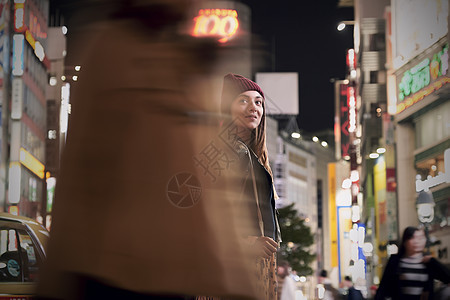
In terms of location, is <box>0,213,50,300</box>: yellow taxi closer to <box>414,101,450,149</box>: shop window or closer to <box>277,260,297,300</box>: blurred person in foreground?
<box>277,260,297,300</box>: blurred person in foreground

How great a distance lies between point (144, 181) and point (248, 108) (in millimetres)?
1170

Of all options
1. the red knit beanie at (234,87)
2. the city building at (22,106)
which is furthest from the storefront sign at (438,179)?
the red knit beanie at (234,87)

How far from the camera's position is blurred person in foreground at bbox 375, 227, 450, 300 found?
5.14 m

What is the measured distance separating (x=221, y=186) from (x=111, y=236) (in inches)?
8.6

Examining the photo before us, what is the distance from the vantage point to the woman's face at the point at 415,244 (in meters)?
5.27

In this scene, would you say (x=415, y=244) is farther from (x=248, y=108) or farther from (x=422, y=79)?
(x=422, y=79)

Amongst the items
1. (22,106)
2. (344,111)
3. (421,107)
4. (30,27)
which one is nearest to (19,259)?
(421,107)

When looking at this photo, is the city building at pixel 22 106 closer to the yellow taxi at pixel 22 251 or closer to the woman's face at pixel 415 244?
the yellow taxi at pixel 22 251

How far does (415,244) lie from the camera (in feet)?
17.3

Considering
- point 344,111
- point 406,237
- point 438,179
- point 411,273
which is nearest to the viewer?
point 411,273

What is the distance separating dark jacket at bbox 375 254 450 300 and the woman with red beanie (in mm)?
2826

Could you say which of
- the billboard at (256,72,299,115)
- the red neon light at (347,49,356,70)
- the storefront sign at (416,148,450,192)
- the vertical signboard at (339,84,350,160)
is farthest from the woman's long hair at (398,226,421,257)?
the vertical signboard at (339,84,350,160)

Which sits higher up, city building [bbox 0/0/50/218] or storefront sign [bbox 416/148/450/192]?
city building [bbox 0/0/50/218]

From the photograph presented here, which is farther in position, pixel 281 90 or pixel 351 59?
pixel 351 59
